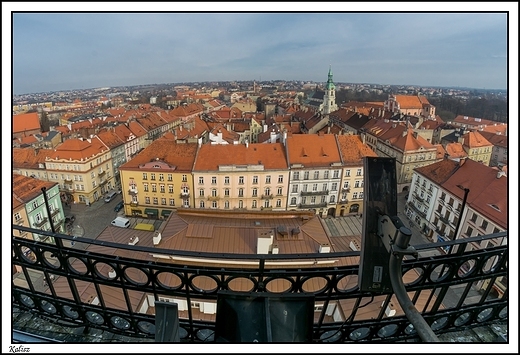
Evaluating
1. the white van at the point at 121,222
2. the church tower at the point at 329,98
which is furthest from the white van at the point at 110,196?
the church tower at the point at 329,98

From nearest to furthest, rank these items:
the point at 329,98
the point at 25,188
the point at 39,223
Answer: the point at 25,188
the point at 39,223
the point at 329,98

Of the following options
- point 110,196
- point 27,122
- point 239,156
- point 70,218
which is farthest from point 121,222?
point 27,122

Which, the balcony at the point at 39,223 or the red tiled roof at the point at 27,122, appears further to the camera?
the red tiled roof at the point at 27,122

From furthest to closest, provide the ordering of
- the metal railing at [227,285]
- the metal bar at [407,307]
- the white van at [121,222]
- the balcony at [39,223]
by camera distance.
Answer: the white van at [121,222] < the balcony at [39,223] < the metal railing at [227,285] < the metal bar at [407,307]

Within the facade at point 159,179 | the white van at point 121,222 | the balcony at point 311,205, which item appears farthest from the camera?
the balcony at point 311,205

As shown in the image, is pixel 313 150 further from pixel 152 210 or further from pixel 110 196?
pixel 110 196

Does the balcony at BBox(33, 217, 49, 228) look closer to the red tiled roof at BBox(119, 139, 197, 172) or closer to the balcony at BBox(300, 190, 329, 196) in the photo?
the red tiled roof at BBox(119, 139, 197, 172)

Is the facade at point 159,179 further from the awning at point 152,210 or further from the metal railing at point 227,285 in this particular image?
the metal railing at point 227,285
